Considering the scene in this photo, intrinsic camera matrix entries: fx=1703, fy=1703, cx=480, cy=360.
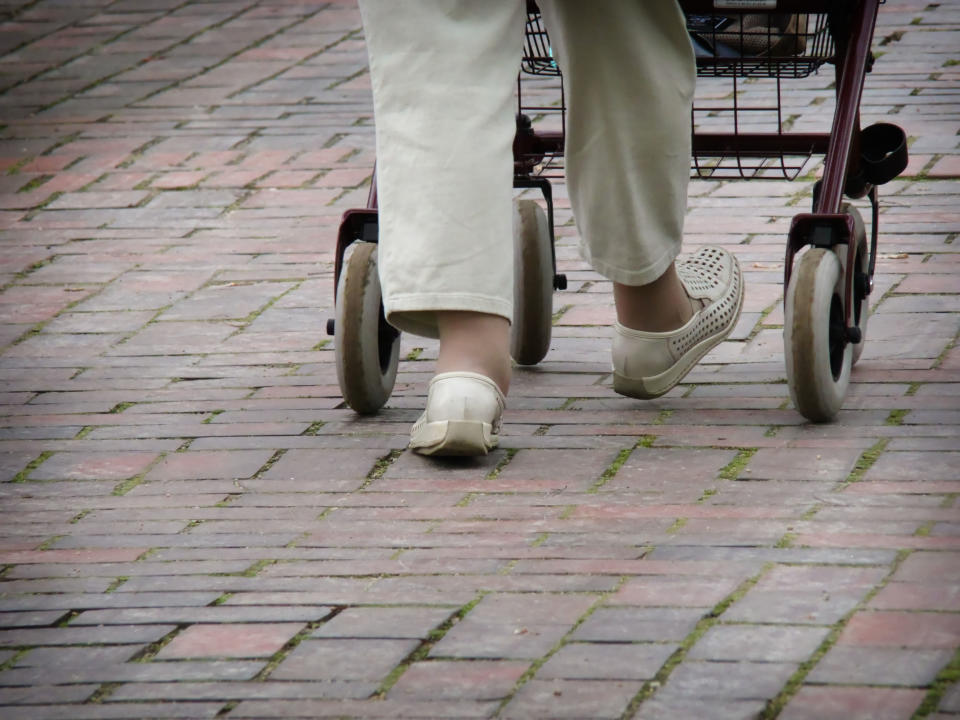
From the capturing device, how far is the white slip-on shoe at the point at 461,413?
9.95 feet

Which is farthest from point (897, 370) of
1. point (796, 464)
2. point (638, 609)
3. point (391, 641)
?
point (391, 641)

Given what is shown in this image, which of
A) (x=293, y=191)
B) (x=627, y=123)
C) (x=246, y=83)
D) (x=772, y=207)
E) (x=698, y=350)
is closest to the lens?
(x=627, y=123)

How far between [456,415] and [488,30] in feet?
2.22

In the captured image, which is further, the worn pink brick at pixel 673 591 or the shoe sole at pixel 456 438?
the shoe sole at pixel 456 438

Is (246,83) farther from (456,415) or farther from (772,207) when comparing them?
(456,415)

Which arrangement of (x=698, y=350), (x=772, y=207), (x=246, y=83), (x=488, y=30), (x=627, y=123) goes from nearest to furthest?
(x=488, y=30)
(x=627, y=123)
(x=698, y=350)
(x=772, y=207)
(x=246, y=83)

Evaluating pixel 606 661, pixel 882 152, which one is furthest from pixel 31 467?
pixel 882 152

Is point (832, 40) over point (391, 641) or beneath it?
over

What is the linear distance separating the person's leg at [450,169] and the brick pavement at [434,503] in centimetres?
27

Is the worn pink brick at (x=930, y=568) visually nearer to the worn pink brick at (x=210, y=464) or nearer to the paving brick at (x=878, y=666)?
the paving brick at (x=878, y=666)

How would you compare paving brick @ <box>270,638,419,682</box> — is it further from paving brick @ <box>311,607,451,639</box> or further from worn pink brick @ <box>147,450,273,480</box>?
worn pink brick @ <box>147,450,273,480</box>

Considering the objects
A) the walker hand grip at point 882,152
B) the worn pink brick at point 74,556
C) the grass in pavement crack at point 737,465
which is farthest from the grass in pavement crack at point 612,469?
the walker hand grip at point 882,152

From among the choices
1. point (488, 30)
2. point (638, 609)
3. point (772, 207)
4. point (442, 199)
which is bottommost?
point (772, 207)

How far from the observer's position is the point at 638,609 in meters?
2.40
